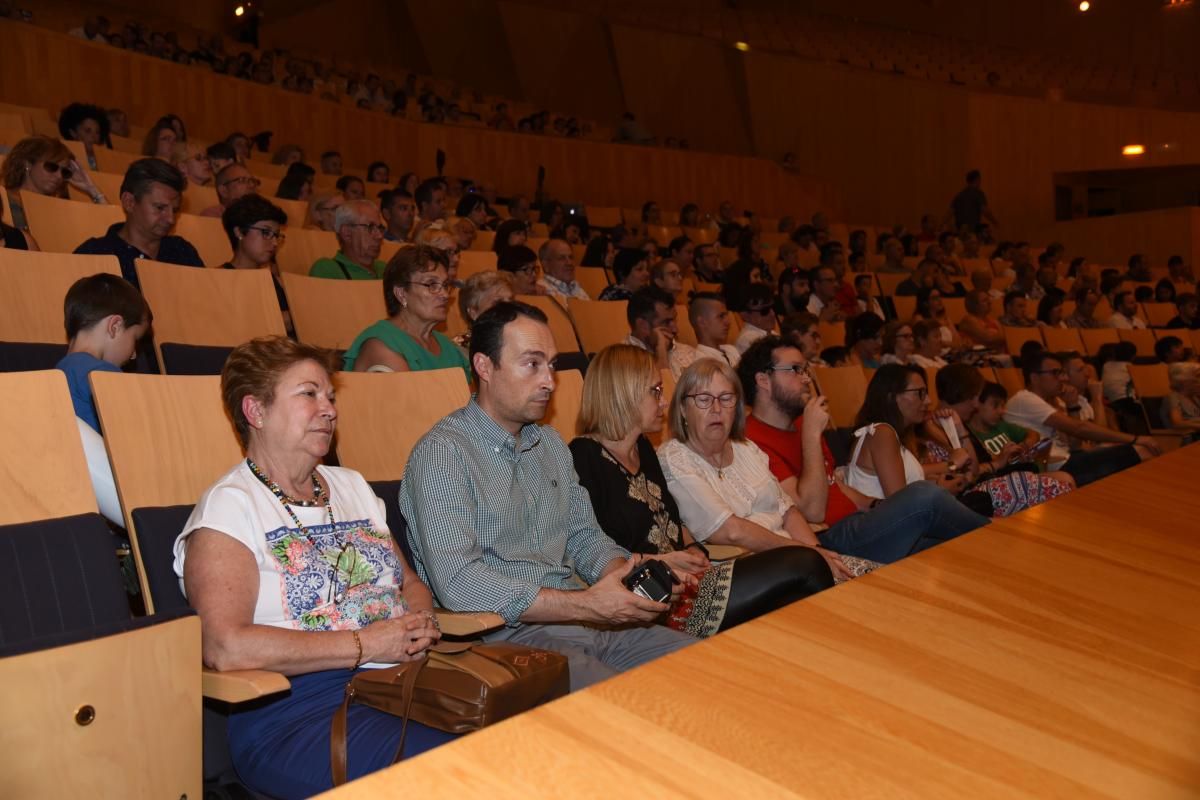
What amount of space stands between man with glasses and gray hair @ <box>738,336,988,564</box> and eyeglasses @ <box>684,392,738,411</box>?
0.33 meters

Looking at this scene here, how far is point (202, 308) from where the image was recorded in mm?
2887

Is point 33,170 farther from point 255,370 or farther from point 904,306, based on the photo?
point 904,306

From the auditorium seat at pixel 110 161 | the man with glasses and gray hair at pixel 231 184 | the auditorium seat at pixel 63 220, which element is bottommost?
the auditorium seat at pixel 63 220

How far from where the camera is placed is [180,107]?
7.01m

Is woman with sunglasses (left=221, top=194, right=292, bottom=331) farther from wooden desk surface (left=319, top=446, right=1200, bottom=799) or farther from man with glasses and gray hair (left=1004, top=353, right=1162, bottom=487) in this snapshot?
man with glasses and gray hair (left=1004, top=353, right=1162, bottom=487)

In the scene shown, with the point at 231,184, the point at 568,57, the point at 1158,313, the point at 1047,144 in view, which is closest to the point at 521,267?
the point at 231,184

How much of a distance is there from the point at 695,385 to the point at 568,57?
10.5 metres

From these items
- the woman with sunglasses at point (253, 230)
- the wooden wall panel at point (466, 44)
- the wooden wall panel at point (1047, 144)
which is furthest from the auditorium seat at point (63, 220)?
the wooden wall panel at point (466, 44)

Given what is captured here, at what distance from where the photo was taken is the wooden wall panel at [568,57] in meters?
12.3

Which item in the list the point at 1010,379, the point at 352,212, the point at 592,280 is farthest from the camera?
the point at 592,280

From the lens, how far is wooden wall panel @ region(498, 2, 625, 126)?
40.4 ft

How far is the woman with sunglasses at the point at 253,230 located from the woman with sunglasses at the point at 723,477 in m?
1.49

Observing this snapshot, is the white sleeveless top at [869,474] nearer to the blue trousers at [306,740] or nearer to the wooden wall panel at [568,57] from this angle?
the blue trousers at [306,740]

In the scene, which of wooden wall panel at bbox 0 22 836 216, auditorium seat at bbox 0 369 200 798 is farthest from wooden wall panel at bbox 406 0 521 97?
auditorium seat at bbox 0 369 200 798
